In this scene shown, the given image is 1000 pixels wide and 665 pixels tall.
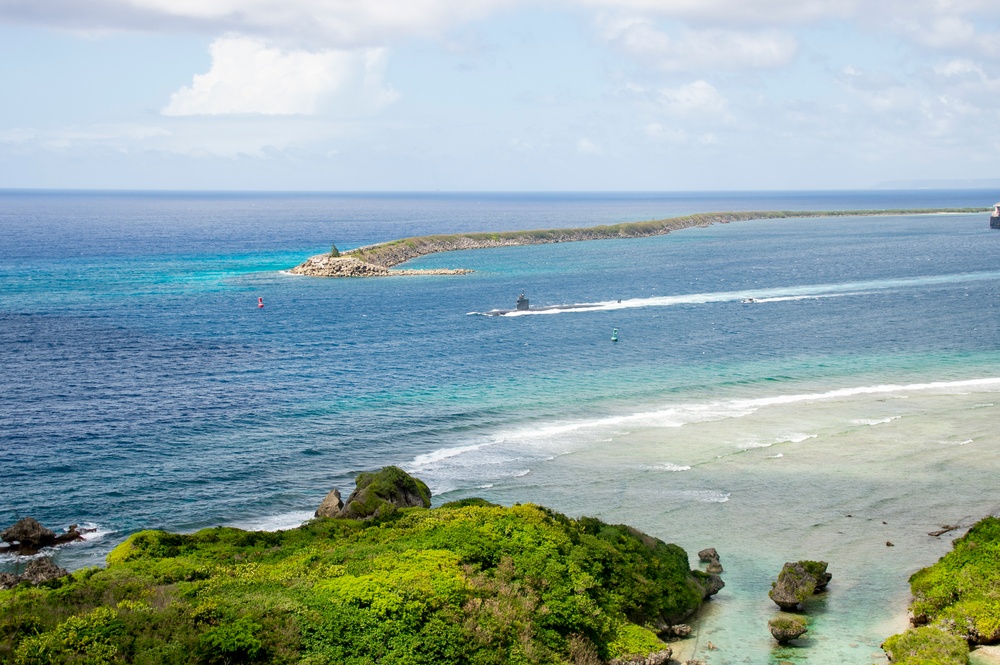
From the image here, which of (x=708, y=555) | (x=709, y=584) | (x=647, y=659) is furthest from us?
(x=708, y=555)

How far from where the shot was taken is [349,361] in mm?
72562

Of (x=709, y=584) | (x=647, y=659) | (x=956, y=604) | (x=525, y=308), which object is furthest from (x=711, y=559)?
(x=525, y=308)

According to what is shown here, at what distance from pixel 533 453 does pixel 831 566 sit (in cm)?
1781

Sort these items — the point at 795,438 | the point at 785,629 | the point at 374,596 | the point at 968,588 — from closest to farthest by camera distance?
the point at 374,596 < the point at 785,629 < the point at 968,588 < the point at 795,438

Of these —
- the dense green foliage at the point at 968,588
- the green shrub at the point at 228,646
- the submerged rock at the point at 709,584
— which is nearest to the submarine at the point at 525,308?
the submerged rock at the point at 709,584

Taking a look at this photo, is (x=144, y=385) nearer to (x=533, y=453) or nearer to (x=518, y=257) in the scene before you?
(x=533, y=453)

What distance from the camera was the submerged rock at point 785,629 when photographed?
28.7 meters

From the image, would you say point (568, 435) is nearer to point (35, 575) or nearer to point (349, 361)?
point (349, 361)

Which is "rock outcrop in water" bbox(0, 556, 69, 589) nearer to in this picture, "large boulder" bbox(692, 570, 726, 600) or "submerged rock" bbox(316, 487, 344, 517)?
"submerged rock" bbox(316, 487, 344, 517)

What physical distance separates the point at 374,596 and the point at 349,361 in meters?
48.1

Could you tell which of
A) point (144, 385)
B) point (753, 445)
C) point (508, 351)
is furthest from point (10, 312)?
point (753, 445)

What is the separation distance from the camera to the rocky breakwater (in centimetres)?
13531

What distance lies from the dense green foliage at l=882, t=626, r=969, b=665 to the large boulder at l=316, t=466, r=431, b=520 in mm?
18158

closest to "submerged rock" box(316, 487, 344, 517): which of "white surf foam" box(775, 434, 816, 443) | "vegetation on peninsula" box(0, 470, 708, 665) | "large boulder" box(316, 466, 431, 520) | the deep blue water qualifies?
"large boulder" box(316, 466, 431, 520)
